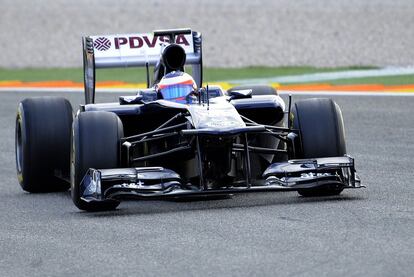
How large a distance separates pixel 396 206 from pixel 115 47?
4127 mm

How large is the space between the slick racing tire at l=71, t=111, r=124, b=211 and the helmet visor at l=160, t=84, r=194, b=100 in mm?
1134

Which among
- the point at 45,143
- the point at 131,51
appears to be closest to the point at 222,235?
the point at 45,143

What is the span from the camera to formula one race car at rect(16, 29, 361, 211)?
30.9ft

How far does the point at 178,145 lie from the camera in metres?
10.0

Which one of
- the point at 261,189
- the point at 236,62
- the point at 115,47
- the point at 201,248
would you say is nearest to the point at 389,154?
the point at 115,47

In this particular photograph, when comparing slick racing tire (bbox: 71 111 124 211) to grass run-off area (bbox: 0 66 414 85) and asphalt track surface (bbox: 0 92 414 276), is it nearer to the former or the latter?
asphalt track surface (bbox: 0 92 414 276)

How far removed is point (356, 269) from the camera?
6.75 metres

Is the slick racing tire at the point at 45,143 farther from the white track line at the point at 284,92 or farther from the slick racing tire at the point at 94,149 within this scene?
the white track line at the point at 284,92

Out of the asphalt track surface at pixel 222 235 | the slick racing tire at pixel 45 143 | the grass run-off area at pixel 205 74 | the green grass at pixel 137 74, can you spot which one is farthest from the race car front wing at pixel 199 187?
the green grass at pixel 137 74

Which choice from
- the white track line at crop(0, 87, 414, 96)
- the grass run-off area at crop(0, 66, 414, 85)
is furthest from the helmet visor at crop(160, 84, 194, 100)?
the grass run-off area at crop(0, 66, 414, 85)

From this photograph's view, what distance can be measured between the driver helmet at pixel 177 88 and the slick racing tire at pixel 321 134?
1107 mm

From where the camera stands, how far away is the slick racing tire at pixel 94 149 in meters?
9.61

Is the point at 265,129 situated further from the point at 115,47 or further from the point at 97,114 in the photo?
the point at 115,47

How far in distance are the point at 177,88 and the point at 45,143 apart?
1442 mm
